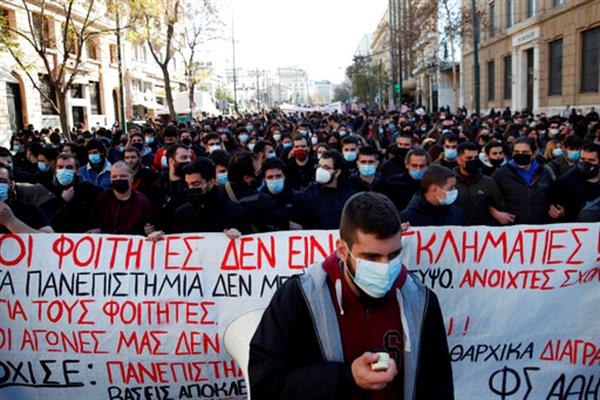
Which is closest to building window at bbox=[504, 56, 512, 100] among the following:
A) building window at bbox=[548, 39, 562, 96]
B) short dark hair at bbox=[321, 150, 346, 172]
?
building window at bbox=[548, 39, 562, 96]

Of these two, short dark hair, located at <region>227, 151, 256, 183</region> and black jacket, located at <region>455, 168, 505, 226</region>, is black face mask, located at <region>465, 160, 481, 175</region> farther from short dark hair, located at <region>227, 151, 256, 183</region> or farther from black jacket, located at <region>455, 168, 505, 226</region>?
short dark hair, located at <region>227, 151, 256, 183</region>

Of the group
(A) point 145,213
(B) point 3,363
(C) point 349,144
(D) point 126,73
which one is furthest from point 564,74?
(D) point 126,73

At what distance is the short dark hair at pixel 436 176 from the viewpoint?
423 cm

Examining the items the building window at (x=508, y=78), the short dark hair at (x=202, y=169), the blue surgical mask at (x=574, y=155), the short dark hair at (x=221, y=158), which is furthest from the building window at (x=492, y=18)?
the short dark hair at (x=202, y=169)

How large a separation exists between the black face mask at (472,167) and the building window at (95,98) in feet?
118

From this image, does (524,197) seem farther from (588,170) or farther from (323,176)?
(323,176)

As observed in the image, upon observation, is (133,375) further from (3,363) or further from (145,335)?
(3,363)

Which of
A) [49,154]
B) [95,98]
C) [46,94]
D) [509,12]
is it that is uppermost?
[509,12]

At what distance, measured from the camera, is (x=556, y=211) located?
5219mm

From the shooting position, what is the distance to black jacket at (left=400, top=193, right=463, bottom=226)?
4281 millimetres

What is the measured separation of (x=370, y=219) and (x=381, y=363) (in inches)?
18.8

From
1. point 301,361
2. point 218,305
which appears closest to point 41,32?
point 218,305

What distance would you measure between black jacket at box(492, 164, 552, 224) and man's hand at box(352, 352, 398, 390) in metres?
4.01

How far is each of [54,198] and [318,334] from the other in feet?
13.8
